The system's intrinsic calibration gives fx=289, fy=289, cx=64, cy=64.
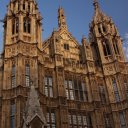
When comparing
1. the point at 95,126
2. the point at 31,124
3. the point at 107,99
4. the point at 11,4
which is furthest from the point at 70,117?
the point at 11,4

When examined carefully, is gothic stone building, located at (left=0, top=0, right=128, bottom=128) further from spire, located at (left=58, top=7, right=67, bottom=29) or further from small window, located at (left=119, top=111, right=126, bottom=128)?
spire, located at (left=58, top=7, right=67, bottom=29)

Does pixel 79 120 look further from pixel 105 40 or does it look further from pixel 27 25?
pixel 105 40

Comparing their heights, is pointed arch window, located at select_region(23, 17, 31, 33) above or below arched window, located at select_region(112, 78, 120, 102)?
above

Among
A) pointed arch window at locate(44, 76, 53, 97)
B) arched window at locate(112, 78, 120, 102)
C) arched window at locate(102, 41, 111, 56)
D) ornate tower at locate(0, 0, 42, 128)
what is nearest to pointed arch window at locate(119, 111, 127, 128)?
arched window at locate(112, 78, 120, 102)

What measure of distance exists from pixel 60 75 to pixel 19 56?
4.45 metres

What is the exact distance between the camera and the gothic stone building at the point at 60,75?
24594 mm

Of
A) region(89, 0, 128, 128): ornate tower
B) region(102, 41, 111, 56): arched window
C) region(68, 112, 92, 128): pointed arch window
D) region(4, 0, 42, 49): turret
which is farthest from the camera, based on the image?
region(102, 41, 111, 56): arched window

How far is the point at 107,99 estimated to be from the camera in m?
29.1

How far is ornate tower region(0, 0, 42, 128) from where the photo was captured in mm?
23578

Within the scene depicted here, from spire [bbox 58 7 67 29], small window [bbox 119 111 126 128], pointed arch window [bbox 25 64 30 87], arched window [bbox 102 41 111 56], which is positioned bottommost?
small window [bbox 119 111 126 128]

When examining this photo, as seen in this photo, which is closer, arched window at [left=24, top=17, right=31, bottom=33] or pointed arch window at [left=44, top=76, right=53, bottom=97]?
pointed arch window at [left=44, top=76, right=53, bottom=97]

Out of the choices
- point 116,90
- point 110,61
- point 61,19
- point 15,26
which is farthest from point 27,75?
point 61,19

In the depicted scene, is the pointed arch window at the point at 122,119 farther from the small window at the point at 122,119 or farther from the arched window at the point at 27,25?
the arched window at the point at 27,25

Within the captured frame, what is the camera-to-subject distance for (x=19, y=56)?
86.1 feet
